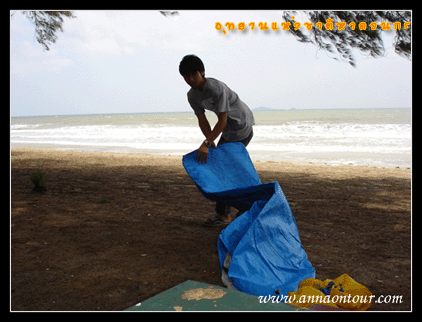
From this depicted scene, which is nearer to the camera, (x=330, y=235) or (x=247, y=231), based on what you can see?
(x=247, y=231)

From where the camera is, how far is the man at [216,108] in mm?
3145

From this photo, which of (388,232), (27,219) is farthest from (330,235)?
(27,219)

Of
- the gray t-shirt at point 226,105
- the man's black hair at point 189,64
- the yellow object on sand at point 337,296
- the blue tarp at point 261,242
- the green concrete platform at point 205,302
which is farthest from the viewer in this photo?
the gray t-shirt at point 226,105

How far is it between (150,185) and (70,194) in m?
1.24

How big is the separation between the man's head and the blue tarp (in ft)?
2.78

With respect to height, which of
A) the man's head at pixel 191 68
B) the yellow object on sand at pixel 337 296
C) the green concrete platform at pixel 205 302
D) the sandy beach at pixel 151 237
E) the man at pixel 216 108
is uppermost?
the man's head at pixel 191 68

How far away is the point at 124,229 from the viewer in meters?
3.42

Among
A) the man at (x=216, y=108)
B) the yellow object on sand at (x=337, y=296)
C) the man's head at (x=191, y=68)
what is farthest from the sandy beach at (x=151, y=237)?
the man's head at (x=191, y=68)

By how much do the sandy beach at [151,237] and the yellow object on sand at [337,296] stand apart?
14cm

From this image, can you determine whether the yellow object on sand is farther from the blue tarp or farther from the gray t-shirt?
the gray t-shirt

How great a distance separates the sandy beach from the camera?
2273mm

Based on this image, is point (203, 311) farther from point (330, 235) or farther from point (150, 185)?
point (150, 185)

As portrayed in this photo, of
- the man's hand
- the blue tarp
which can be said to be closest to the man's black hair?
the man's hand

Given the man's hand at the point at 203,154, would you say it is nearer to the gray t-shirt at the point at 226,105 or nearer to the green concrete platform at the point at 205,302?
the gray t-shirt at the point at 226,105
